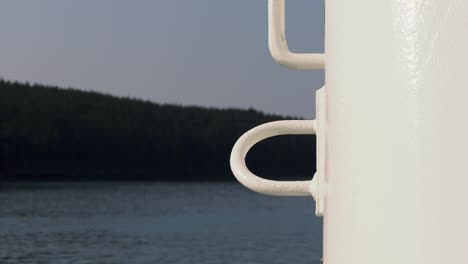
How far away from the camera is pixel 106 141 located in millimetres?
69250

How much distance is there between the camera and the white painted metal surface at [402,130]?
542 mm

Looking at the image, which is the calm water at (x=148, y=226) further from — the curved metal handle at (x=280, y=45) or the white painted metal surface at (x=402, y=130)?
the white painted metal surface at (x=402, y=130)

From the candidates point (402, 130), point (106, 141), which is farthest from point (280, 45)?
point (106, 141)

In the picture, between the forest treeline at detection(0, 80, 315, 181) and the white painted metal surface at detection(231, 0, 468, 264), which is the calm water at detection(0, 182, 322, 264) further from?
the white painted metal surface at detection(231, 0, 468, 264)

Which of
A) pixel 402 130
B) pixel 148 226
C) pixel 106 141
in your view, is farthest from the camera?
pixel 106 141

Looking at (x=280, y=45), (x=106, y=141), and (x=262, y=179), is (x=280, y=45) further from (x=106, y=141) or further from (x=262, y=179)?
(x=106, y=141)

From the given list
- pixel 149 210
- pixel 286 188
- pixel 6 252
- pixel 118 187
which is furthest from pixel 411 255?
pixel 118 187

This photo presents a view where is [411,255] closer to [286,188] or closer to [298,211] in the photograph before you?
[286,188]

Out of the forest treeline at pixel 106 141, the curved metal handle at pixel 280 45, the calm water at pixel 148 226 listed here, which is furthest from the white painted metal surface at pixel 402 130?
the forest treeline at pixel 106 141

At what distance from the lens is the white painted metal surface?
54cm

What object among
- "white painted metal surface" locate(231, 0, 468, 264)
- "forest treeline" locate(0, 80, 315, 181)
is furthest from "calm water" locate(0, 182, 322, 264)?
"white painted metal surface" locate(231, 0, 468, 264)

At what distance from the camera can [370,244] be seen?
1.93 feet

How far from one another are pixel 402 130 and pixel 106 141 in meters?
69.4

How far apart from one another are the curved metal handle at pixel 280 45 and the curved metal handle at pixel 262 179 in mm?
66
